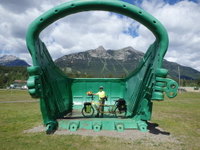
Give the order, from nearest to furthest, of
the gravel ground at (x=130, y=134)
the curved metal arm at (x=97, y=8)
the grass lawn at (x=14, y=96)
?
the curved metal arm at (x=97, y=8)
the gravel ground at (x=130, y=134)
the grass lawn at (x=14, y=96)

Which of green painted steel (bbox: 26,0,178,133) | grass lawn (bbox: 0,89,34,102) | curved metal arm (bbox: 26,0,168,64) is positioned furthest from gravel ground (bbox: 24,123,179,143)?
grass lawn (bbox: 0,89,34,102)

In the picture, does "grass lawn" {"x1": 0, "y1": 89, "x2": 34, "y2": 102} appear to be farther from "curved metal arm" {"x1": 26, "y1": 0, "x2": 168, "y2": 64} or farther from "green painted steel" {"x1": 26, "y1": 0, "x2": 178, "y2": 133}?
"curved metal arm" {"x1": 26, "y1": 0, "x2": 168, "y2": 64}

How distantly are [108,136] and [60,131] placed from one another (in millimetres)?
1909

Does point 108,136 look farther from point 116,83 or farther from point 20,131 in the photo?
point 116,83

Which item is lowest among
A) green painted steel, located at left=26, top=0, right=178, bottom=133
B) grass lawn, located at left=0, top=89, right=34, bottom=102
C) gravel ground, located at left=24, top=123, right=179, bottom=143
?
grass lawn, located at left=0, top=89, right=34, bottom=102

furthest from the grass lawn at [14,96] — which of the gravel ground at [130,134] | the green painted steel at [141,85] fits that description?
the green painted steel at [141,85]

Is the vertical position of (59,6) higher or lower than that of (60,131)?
higher

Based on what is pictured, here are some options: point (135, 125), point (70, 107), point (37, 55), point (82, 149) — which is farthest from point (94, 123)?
point (70, 107)

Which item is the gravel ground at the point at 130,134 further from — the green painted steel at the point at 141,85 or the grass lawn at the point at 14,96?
the grass lawn at the point at 14,96

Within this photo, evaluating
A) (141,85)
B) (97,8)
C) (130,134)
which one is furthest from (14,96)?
(97,8)

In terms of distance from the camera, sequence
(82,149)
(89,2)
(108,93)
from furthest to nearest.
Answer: (108,93) < (89,2) < (82,149)

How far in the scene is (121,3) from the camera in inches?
233

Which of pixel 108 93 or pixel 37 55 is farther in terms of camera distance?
pixel 108 93

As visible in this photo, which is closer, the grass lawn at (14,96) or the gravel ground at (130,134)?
the gravel ground at (130,134)
